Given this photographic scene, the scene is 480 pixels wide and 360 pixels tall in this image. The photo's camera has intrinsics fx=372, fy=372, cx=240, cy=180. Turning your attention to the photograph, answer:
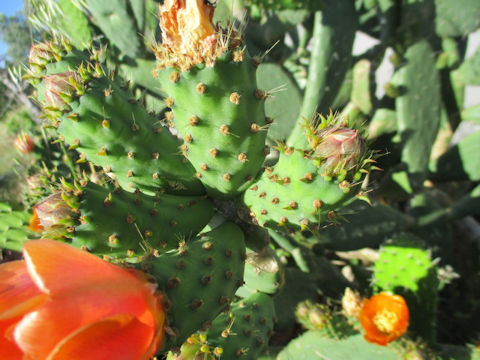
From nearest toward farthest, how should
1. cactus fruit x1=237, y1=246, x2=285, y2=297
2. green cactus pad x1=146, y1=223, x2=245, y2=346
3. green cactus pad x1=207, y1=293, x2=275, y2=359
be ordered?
green cactus pad x1=146, y1=223, x2=245, y2=346 → green cactus pad x1=207, y1=293, x2=275, y2=359 → cactus fruit x1=237, y1=246, x2=285, y2=297

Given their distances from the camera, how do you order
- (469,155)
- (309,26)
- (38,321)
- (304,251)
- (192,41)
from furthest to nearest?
(309,26)
(469,155)
(304,251)
(192,41)
(38,321)

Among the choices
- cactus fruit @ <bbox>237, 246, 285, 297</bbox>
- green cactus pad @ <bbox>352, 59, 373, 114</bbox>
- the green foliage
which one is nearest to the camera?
cactus fruit @ <bbox>237, 246, 285, 297</bbox>

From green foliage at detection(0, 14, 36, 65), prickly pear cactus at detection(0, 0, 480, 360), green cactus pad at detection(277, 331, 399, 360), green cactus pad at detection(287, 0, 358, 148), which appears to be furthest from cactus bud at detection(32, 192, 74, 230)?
green foliage at detection(0, 14, 36, 65)

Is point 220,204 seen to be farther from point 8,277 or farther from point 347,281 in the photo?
point 347,281

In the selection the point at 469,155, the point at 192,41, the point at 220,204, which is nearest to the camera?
the point at 192,41

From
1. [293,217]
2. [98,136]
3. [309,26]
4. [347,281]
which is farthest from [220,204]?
[309,26]

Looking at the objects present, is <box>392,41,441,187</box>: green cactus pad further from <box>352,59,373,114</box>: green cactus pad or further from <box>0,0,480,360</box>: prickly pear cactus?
<box>352,59,373,114</box>: green cactus pad

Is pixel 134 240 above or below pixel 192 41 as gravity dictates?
below

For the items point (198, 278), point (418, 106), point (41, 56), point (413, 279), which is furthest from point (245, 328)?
point (418, 106)
